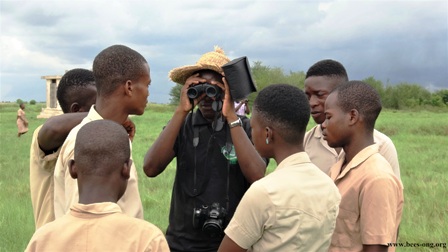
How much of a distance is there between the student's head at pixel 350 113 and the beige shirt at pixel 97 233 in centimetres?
120

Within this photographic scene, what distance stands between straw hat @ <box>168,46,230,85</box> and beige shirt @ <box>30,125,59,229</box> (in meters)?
0.90

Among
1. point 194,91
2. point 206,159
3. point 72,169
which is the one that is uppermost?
point 194,91

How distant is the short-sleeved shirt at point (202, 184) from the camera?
287 cm

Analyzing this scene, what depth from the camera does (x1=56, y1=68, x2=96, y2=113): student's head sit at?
2975 millimetres

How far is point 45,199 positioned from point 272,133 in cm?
122

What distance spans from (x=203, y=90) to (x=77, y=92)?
71cm

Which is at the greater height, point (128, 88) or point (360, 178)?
point (128, 88)

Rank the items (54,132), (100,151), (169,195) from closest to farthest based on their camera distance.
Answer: (100,151), (54,132), (169,195)

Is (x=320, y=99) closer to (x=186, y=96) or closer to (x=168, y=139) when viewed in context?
(x=186, y=96)

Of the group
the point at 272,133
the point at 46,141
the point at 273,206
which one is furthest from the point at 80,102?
the point at 273,206

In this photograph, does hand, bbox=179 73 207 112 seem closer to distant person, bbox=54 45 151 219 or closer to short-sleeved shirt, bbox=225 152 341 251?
distant person, bbox=54 45 151 219

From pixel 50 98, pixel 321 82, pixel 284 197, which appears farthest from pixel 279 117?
pixel 50 98

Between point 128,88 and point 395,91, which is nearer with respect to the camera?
point 128,88

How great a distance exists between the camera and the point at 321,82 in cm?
324
